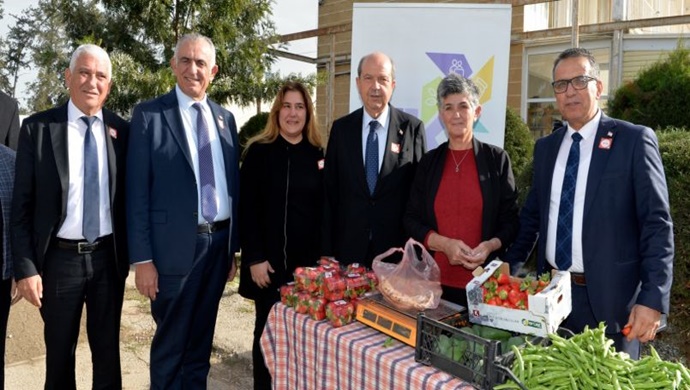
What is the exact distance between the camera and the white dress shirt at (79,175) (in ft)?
9.59

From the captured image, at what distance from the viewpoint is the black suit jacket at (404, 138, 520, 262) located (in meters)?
2.88

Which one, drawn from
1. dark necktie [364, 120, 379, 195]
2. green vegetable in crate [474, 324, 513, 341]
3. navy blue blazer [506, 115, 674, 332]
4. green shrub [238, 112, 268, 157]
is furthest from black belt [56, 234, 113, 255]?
green shrub [238, 112, 268, 157]

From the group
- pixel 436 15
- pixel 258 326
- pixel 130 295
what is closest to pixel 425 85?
pixel 436 15

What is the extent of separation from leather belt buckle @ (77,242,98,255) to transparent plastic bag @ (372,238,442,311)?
5.01 ft

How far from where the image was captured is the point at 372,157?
3201mm

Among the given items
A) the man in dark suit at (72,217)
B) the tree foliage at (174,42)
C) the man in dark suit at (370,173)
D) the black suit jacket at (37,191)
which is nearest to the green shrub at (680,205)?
the man in dark suit at (370,173)

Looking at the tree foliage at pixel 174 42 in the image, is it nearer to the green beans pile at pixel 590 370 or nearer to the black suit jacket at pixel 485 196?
the black suit jacket at pixel 485 196

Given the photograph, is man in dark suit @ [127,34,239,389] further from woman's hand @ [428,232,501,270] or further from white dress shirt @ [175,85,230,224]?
woman's hand @ [428,232,501,270]

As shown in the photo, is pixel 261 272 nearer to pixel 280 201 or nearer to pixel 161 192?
pixel 280 201

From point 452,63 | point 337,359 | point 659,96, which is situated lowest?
point 337,359

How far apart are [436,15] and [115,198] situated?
9.38 feet

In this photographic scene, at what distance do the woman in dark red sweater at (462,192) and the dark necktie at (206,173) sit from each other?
1.09 meters

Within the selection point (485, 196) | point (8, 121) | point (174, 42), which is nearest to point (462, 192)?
point (485, 196)

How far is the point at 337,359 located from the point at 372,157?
126 cm
